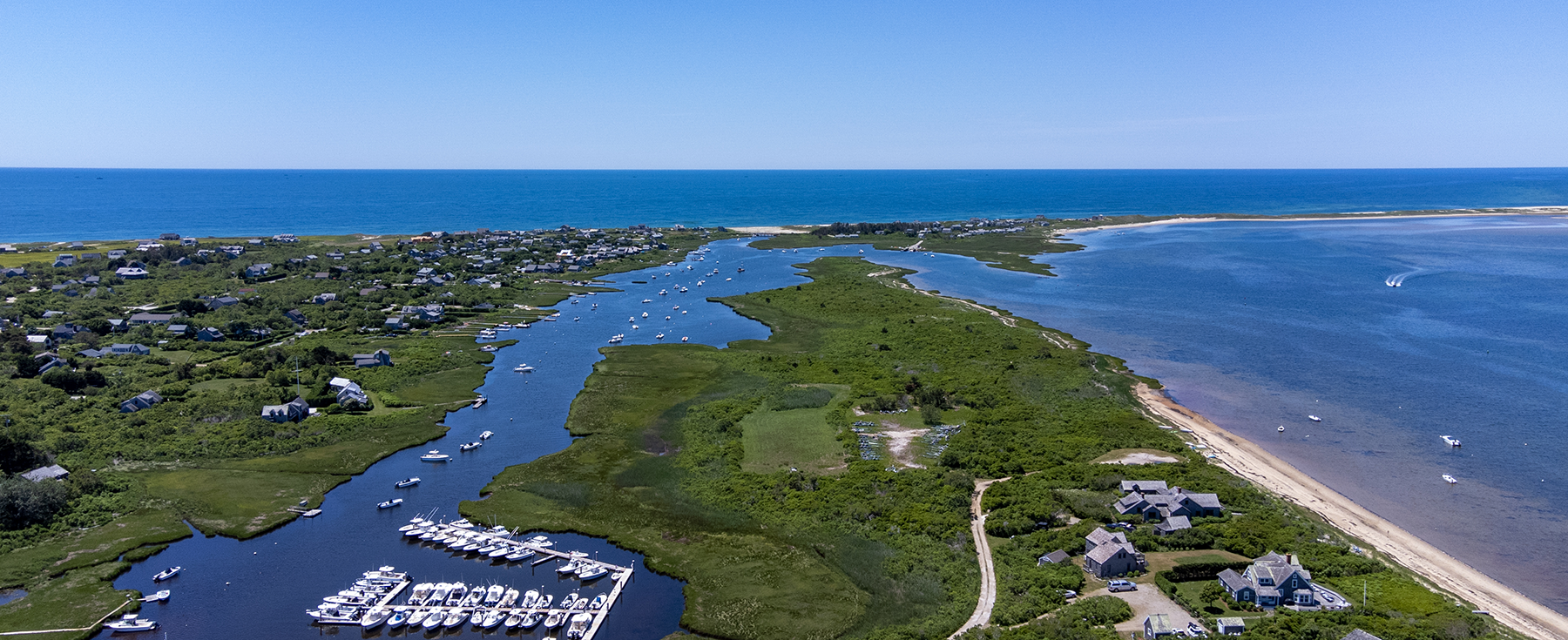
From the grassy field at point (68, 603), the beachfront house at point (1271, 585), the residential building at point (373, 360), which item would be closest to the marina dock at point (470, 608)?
the grassy field at point (68, 603)

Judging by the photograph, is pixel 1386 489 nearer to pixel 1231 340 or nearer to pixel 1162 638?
pixel 1162 638

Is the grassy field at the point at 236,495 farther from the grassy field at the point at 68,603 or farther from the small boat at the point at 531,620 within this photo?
the small boat at the point at 531,620

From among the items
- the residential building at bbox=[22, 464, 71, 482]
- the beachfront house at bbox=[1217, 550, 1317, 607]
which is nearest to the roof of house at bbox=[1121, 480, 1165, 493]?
the beachfront house at bbox=[1217, 550, 1317, 607]

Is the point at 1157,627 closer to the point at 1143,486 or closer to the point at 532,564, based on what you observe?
the point at 1143,486

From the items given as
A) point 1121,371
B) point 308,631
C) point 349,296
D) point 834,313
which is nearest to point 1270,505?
point 1121,371

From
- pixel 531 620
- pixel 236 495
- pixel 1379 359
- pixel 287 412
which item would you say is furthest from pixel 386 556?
pixel 1379 359
